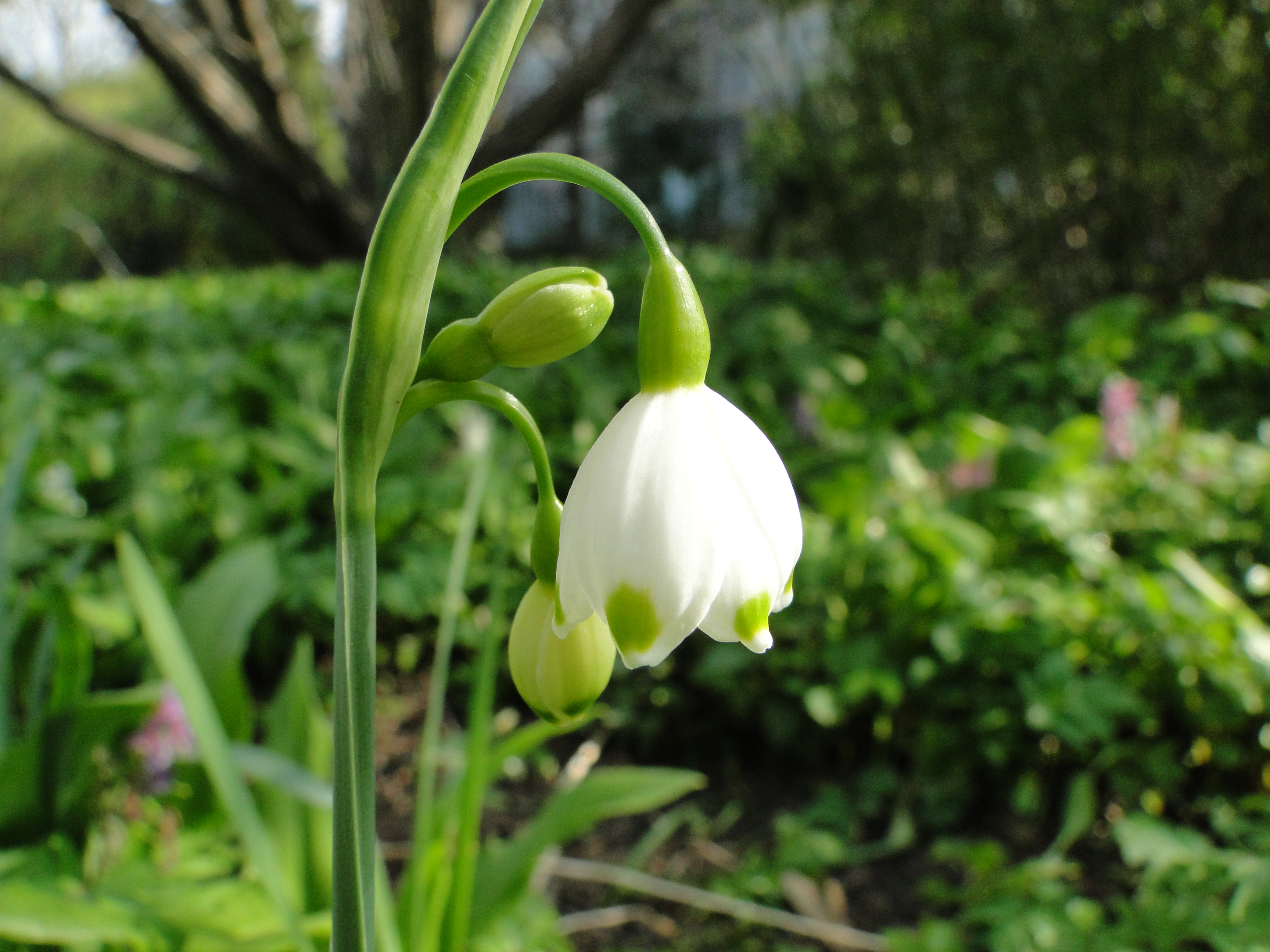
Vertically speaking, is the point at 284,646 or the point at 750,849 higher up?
the point at 284,646

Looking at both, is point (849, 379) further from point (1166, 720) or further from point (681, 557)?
point (681, 557)

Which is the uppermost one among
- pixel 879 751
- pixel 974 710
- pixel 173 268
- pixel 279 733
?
pixel 279 733

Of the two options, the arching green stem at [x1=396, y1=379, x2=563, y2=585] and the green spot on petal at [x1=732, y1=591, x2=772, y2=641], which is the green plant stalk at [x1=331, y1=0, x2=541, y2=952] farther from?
the green spot on petal at [x1=732, y1=591, x2=772, y2=641]

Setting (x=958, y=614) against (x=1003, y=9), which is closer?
(x=958, y=614)

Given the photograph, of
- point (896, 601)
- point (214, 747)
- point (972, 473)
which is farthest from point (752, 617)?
point (972, 473)

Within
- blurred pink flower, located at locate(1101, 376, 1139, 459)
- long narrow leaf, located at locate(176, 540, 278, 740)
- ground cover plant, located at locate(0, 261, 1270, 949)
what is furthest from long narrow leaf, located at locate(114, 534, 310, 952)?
blurred pink flower, located at locate(1101, 376, 1139, 459)

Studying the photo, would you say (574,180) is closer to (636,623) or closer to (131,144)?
(636,623)

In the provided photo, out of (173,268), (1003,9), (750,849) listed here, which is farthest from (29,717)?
(173,268)
